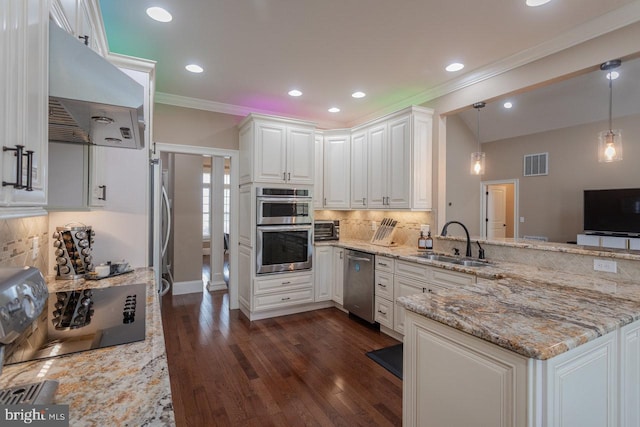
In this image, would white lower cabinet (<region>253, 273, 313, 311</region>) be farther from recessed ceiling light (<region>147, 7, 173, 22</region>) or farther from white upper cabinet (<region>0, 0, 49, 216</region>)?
white upper cabinet (<region>0, 0, 49, 216</region>)

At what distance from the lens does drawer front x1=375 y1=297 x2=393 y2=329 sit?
11.2ft

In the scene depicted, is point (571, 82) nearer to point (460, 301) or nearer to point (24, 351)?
point (460, 301)

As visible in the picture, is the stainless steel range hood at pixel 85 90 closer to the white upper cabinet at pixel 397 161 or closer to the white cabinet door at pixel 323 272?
the white upper cabinet at pixel 397 161

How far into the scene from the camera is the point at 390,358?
116 inches

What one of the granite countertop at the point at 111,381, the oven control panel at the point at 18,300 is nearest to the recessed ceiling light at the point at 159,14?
the oven control panel at the point at 18,300

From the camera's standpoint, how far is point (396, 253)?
3.44 m

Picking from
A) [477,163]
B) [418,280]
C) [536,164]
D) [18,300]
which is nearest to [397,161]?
[477,163]

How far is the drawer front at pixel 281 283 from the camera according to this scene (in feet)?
12.8

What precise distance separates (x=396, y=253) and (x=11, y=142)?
3178 millimetres

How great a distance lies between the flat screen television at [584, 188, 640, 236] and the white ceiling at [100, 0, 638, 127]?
4530mm

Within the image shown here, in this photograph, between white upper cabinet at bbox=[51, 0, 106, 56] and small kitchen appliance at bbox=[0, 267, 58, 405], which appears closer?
small kitchen appliance at bbox=[0, 267, 58, 405]

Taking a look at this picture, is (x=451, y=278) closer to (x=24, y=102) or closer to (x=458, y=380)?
(x=458, y=380)

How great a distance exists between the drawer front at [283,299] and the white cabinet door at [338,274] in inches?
13.9

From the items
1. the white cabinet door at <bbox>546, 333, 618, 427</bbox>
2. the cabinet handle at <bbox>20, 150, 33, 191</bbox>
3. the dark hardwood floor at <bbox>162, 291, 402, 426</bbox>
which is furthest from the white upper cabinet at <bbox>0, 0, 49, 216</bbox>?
the dark hardwood floor at <bbox>162, 291, 402, 426</bbox>
